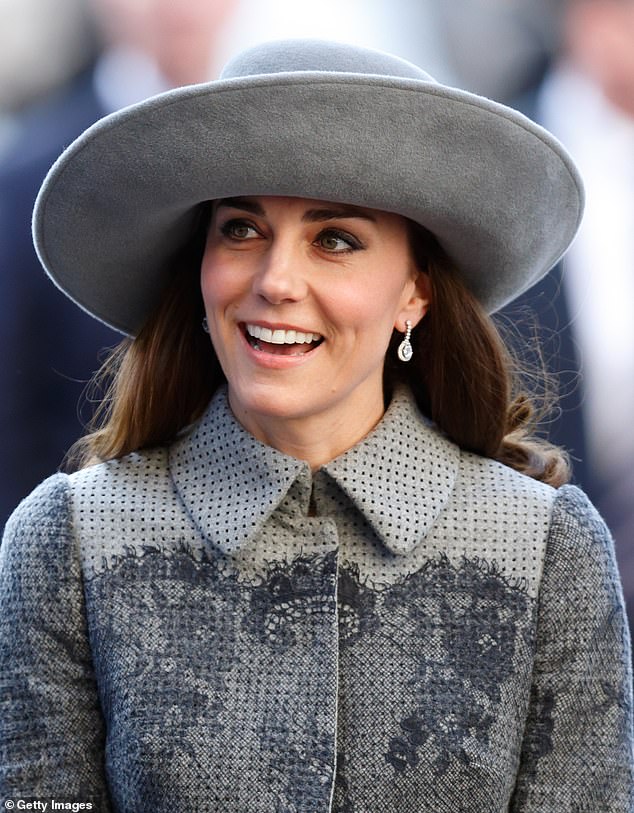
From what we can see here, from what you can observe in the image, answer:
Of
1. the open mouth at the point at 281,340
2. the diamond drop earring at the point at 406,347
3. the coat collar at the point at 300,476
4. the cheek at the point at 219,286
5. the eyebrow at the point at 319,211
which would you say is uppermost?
the eyebrow at the point at 319,211

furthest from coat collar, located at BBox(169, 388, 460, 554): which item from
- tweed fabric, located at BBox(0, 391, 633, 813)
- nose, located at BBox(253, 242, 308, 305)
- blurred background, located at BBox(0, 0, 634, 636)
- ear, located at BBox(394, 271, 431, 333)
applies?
blurred background, located at BBox(0, 0, 634, 636)

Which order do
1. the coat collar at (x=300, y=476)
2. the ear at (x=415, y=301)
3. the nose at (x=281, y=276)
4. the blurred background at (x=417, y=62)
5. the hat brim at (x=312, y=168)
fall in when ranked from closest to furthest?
the hat brim at (x=312, y=168), the nose at (x=281, y=276), the coat collar at (x=300, y=476), the ear at (x=415, y=301), the blurred background at (x=417, y=62)

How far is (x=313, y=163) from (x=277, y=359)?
28 cm

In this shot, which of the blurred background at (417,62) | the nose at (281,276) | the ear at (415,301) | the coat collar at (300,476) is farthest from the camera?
the blurred background at (417,62)

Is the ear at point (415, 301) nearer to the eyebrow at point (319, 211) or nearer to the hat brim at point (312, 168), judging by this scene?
the hat brim at point (312, 168)

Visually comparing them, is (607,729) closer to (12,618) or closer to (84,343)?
(12,618)

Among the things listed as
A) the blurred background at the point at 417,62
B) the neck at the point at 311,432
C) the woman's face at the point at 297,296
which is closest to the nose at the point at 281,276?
the woman's face at the point at 297,296

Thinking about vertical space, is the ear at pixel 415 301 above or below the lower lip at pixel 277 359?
above

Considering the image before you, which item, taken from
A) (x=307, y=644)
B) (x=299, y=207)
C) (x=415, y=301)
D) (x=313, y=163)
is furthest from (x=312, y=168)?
(x=307, y=644)

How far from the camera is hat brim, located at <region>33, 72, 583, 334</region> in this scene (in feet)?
5.61

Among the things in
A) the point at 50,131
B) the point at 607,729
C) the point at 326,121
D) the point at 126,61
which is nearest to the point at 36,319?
the point at 50,131

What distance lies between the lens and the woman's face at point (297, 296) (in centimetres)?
185

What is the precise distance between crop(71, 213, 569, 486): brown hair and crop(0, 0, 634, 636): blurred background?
75cm

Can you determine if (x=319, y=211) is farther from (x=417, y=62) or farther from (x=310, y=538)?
(x=417, y=62)
